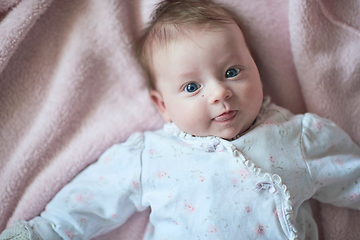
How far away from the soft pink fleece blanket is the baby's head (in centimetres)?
20

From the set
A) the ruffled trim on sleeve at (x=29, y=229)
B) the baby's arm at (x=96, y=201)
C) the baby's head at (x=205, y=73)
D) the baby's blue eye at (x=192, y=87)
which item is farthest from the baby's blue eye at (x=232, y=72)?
the ruffled trim on sleeve at (x=29, y=229)

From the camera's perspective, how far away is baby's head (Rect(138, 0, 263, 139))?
3.02ft

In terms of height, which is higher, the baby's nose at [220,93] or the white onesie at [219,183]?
the baby's nose at [220,93]

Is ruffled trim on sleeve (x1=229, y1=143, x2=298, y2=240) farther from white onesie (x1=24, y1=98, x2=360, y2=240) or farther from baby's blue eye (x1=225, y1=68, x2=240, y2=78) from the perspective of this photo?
baby's blue eye (x1=225, y1=68, x2=240, y2=78)

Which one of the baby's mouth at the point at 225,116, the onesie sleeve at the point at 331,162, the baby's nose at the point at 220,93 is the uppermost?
the baby's nose at the point at 220,93

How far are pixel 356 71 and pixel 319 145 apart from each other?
1.08 feet

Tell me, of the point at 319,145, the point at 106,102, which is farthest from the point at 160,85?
the point at 319,145

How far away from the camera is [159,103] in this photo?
111 centimetres

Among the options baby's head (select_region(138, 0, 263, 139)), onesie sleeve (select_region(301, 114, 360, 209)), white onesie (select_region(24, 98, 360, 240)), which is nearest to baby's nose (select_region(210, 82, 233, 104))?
baby's head (select_region(138, 0, 263, 139))

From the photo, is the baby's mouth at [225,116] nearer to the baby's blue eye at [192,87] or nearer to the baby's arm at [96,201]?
the baby's blue eye at [192,87]

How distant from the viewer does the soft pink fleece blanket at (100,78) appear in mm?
1079

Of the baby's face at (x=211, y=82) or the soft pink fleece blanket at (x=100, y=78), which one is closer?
the baby's face at (x=211, y=82)

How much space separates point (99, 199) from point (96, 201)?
1 centimetres

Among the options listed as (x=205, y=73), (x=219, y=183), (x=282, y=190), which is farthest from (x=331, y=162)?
(x=205, y=73)
